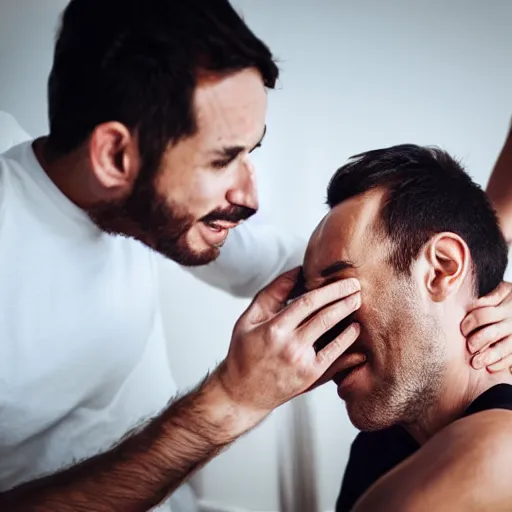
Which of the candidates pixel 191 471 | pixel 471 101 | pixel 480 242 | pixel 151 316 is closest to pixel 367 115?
pixel 471 101

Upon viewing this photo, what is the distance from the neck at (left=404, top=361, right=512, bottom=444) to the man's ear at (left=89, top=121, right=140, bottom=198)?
503mm

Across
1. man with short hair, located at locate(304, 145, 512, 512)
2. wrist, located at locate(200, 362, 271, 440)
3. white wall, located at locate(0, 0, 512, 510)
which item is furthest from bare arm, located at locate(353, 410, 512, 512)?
white wall, located at locate(0, 0, 512, 510)

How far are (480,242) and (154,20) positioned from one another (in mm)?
518

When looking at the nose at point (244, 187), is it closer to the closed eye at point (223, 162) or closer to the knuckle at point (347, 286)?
the closed eye at point (223, 162)

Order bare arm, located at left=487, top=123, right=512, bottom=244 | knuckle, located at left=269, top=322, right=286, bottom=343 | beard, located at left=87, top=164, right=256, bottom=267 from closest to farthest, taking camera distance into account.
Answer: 1. knuckle, located at left=269, top=322, right=286, bottom=343
2. beard, located at left=87, top=164, right=256, bottom=267
3. bare arm, located at left=487, top=123, right=512, bottom=244

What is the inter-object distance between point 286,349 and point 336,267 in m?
0.15

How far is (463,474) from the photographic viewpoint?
0.75 metres

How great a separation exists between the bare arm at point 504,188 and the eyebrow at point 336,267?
31 centimetres

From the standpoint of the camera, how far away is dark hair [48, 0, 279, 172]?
35.8 inches

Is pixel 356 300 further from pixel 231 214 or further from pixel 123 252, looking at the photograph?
pixel 123 252

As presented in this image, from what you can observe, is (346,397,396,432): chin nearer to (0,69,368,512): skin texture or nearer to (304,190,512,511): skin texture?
(304,190,512,511): skin texture

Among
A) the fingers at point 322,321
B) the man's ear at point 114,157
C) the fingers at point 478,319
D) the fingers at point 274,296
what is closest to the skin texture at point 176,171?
the man's ear at point 114,157

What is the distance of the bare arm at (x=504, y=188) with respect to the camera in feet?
3.66

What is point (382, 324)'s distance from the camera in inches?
36.9
